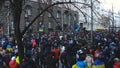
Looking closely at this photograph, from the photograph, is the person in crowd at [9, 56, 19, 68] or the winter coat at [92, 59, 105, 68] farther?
the person in crowd at [9, 56, 19, 68]

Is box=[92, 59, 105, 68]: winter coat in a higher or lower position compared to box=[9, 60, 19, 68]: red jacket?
higher

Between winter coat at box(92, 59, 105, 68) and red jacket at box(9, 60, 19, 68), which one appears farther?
red jacket at box(9, 60, 19, 68)

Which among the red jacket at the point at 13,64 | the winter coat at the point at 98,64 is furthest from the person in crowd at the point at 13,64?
the winter coat at the point at 98,64

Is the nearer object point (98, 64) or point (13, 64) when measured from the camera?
point (98, 64)

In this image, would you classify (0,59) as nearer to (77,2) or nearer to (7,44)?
(77,2)

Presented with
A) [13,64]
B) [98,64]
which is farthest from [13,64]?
[98,64]

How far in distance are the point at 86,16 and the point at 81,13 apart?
0.24 m

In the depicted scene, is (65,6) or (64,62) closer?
(65,6)

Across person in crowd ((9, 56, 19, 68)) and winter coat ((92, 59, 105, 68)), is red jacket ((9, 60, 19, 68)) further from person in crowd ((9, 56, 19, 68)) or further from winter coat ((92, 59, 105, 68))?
winter coat ((92, 59, 105, 68))

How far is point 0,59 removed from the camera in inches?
730

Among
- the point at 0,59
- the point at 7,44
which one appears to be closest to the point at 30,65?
the point at 0,59

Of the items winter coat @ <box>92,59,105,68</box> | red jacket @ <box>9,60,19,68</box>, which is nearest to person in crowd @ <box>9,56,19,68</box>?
red jacket @ <box>9,60,19,68</box>

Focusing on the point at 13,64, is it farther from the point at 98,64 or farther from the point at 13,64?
the point at 98,64

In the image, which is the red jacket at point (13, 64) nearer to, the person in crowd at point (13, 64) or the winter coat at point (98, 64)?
the person in crowd at point (13, 64)
